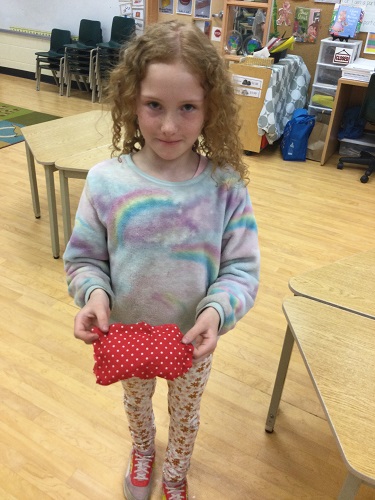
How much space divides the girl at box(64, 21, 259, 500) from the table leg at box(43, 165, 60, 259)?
135 centimetres

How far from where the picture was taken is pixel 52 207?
7.63ft

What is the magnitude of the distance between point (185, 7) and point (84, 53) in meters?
1.38

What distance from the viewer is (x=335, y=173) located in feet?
12.9

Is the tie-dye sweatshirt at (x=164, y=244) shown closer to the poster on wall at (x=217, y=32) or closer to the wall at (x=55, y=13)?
the poster on wall at (x=217, y=32)

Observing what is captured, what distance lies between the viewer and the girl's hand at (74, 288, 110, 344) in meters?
0.85

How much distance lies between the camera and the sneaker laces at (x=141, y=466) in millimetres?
1319

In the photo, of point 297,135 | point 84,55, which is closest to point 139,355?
point 297,135

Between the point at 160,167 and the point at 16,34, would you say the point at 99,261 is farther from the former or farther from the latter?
the point at 16,34

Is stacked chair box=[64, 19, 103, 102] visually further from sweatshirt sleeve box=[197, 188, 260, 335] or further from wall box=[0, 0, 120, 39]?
sweatshirt sleeve box=[197, 188, 260, 335]

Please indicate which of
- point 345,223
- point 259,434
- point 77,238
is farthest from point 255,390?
point 345,223

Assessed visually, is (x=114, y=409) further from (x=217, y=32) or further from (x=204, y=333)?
(x=217, y=32)

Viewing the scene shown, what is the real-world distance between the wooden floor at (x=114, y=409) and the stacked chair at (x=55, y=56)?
12.4ft

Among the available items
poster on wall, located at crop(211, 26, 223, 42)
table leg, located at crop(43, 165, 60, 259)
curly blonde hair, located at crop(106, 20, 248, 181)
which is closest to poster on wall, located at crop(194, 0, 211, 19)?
poster on wall, located at crop(211, 26, 223, 42)

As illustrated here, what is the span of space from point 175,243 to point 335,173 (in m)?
3.38
